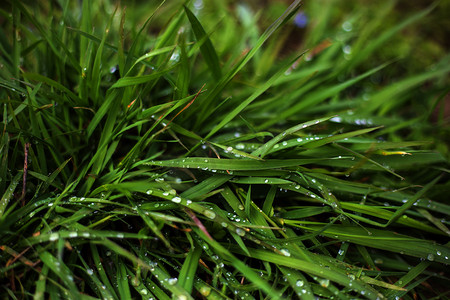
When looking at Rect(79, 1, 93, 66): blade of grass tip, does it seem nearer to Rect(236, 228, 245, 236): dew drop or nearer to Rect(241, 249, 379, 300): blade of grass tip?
Rect(236, 228, 245, 236): dew drop

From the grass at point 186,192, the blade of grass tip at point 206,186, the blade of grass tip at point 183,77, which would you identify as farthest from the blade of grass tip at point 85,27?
the blade of grass tip at point 206,186

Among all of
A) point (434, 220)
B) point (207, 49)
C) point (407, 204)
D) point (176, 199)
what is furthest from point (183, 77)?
point (434, 220)

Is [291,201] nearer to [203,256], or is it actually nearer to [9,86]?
[203,256]

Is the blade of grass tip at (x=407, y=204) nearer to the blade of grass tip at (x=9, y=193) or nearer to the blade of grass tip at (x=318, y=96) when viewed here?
the blade of grass tip at (x=318, y=96)

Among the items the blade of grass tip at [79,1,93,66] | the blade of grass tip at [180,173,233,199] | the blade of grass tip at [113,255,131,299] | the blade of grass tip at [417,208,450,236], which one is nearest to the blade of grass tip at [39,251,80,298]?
the blade of grass tip at [113,255,131,299]

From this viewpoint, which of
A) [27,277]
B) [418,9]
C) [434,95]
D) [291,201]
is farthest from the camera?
[418,9]

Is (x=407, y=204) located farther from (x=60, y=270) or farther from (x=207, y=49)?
(x=60, y=270)

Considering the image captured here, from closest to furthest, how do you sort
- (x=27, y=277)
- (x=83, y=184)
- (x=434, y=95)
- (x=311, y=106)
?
1. (x=27, y=277)
2. (x=83, y=184)
3. (x=311, y=106)
4. (x=434, y=95)

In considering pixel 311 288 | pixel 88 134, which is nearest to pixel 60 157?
pixel 88 134
